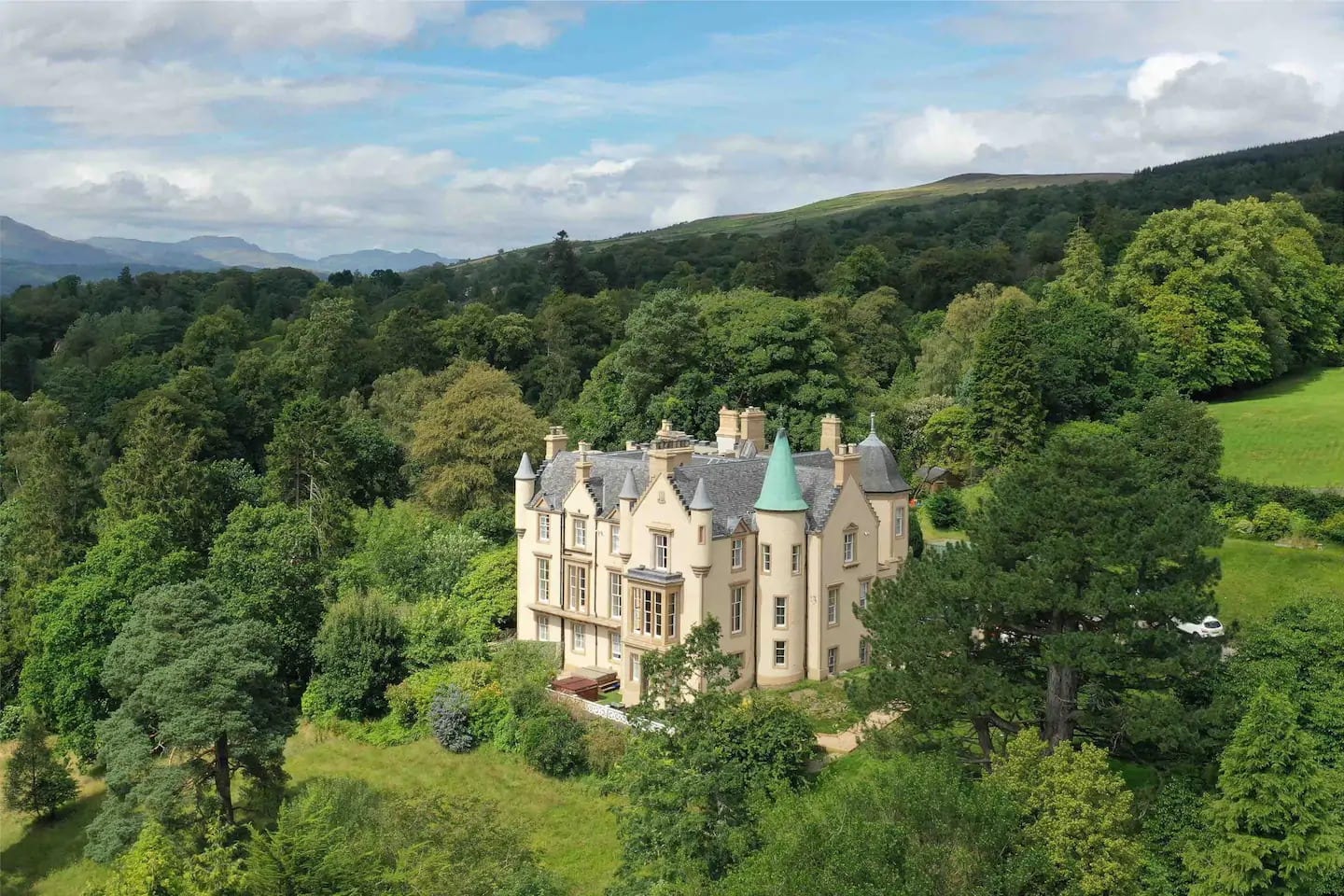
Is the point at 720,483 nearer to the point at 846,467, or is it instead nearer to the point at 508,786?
the point at 846,467

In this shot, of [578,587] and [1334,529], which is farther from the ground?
[1334,529]

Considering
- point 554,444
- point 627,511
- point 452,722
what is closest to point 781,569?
point 627,511

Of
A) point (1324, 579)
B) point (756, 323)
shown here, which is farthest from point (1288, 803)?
point (756, 323)

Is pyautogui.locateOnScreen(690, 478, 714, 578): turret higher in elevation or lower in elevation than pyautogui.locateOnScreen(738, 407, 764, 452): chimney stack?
lower

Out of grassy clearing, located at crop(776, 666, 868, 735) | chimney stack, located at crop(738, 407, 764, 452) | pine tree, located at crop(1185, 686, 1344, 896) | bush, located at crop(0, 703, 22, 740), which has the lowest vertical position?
bush, located at crop(0, 703, 22, 740)

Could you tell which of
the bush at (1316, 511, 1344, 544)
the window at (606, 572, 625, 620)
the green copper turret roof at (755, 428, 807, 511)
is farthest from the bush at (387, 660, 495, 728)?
the bush at (1316, 511, 1344, 544)

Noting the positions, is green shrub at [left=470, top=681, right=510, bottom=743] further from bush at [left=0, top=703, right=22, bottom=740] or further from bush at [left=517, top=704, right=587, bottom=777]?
bush at [left=0, top=703, right=22, bottom=740]

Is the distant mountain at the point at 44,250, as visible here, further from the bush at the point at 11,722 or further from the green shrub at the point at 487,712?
the green shrub at the point at 487,712
